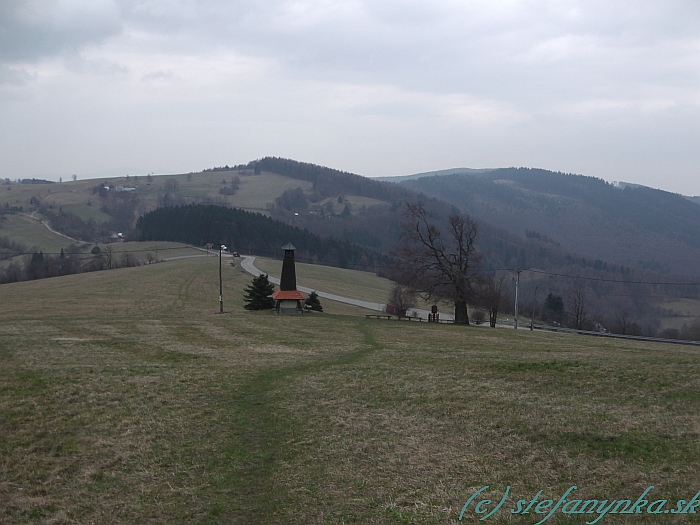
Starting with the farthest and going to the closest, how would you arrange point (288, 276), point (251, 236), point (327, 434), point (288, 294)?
point (251, 236) < point (288, 276) < point (288, 294) < point (327, 434)

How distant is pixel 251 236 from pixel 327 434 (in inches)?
5390

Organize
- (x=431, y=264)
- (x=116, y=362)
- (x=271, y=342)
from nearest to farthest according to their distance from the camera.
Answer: (x=116, y=362)
(x=271, y=342)
(x=431, y=264)

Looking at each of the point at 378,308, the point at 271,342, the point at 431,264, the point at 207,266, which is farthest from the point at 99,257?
the point at 271,342

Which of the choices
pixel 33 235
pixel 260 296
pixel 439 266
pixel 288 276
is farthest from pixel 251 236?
pixel 439 266

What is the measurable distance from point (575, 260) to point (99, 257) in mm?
137572

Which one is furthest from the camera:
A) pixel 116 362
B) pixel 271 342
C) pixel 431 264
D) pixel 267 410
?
pixel 431 264

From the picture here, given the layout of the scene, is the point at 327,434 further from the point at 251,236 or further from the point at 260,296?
the point at 251,236

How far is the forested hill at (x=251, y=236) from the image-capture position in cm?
14825

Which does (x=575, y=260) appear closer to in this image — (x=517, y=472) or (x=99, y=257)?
(x=99, y=257)

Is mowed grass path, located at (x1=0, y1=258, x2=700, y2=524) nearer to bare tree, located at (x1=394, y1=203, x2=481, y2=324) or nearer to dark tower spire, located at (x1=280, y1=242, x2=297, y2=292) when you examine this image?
bare tree, located at (x1=394, y1=203, x2=481, y2=324)

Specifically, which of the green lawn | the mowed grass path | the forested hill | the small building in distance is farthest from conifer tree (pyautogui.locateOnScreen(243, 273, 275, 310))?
the green lawn

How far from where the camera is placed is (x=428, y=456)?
1292cm

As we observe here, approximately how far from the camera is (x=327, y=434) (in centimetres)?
1492

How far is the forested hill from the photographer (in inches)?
5837
